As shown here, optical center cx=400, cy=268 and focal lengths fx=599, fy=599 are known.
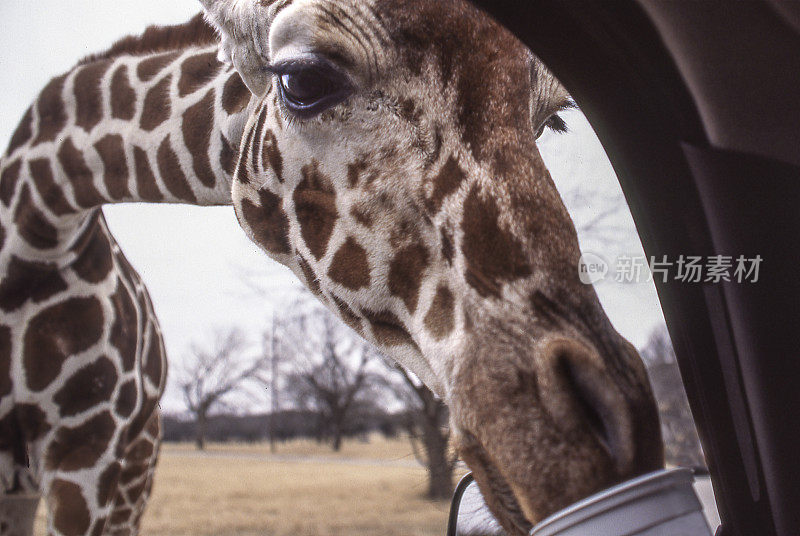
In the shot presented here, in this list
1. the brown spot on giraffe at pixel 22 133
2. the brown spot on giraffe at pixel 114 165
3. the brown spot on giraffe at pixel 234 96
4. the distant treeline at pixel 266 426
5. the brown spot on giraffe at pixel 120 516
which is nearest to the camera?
the brown spot on giraffe at pixel 234 96

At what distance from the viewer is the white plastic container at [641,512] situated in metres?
0.20

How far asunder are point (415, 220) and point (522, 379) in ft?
0.39

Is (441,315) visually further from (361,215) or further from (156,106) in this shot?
(156,106)

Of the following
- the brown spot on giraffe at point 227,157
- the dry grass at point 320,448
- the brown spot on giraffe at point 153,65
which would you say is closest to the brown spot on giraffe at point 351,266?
the brown spot on giraffe at point 227,157

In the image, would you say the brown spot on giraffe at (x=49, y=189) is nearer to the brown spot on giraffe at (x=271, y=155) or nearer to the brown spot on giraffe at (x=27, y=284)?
the brown spot on giraffe at (x=27, y=284)

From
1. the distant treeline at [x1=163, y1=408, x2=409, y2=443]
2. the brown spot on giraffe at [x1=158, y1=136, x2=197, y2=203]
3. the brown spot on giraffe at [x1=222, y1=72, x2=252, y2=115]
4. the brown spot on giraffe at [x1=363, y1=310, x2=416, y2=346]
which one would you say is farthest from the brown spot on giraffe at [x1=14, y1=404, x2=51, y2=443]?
the distant treeline at [x1=163, y1=408, x2=409, y2=443]

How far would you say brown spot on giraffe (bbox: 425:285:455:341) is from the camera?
32 centimetres

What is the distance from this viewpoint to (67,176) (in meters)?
0.73

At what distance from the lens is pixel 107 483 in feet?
2.44

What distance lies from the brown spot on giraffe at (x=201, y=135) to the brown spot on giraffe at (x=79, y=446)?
37 centimetres

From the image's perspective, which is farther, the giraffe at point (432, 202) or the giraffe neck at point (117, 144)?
the giraffe neck at point (117, 144)

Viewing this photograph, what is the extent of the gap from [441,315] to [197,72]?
0.50m

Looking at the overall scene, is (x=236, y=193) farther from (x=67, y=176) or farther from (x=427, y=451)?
(x=67, y=176)

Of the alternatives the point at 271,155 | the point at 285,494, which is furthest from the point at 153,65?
the point at 285,494
